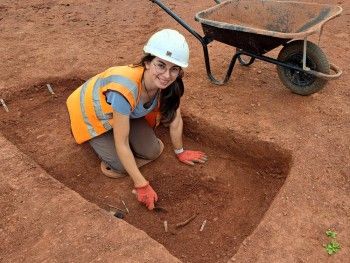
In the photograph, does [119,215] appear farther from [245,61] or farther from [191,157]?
[245,61]

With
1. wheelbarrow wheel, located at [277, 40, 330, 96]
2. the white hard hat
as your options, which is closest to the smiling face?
the white hard hat

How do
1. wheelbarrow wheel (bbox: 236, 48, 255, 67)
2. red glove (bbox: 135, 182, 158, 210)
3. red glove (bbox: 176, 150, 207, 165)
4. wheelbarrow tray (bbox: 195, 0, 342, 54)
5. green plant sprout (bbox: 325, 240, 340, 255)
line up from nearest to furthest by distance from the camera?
green plant sprout (bbox: 325, 240, 340, 255) → red glove (bbox: 135, 182, 158, 210) → wheelbarrow tray (bbox: 195, 0, 342, 54) → red glove (bbox: 176, 150, 207, 165) → wheelbarrow wheel (bbox: 236, 48, 255, 67)

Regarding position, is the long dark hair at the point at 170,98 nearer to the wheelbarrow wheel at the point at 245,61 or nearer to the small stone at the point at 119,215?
the small stone at the point at 119,215

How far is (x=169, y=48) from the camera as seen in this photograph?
2738mm

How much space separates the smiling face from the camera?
2.85 meters

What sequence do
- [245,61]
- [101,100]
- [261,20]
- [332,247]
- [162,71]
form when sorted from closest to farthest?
[332,247] → [162,71] → [101,100] → [261,20] → [245,61]

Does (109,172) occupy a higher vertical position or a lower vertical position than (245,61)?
lower

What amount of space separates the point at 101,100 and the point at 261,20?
204 centimetres

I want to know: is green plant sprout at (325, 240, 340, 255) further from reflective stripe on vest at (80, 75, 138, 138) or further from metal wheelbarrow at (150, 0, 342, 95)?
reflective stripe on vest at (80, 75, 138, 138)

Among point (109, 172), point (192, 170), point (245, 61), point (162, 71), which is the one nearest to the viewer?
point (162, 71)

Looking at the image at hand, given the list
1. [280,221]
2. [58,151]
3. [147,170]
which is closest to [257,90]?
[147,170]

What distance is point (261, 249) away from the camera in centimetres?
274

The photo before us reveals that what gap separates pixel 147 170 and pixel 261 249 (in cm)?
151

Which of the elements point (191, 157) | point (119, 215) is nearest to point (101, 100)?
point (119, 215)
